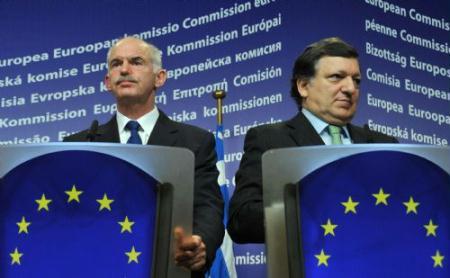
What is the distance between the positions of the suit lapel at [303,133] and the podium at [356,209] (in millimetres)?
828

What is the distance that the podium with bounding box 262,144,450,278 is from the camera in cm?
138

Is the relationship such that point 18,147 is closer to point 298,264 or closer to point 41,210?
point 41,210

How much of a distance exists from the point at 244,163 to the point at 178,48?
7.82ft

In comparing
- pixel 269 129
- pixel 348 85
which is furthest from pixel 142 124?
pixel 348 85

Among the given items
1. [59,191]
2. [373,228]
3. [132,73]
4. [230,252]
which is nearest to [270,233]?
[373,228]

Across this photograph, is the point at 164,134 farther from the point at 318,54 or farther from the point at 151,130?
the point at 318,54

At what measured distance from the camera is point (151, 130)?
8.00ft

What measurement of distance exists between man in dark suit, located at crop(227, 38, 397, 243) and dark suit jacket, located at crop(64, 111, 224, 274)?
9 centimetres

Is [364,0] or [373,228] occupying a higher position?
[364,0]

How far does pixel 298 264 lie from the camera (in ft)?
4.57

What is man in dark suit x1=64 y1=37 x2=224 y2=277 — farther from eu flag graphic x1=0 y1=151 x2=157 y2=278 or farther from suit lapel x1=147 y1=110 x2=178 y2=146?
eu flag graphic x1=0 y1=151 x2=157 y2=278

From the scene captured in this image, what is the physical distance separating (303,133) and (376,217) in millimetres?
900

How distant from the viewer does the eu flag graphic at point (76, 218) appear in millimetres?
1417

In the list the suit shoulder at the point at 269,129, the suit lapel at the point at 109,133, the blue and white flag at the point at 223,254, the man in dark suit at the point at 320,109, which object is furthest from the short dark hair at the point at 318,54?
the blue and white flag at the point at 223,254
